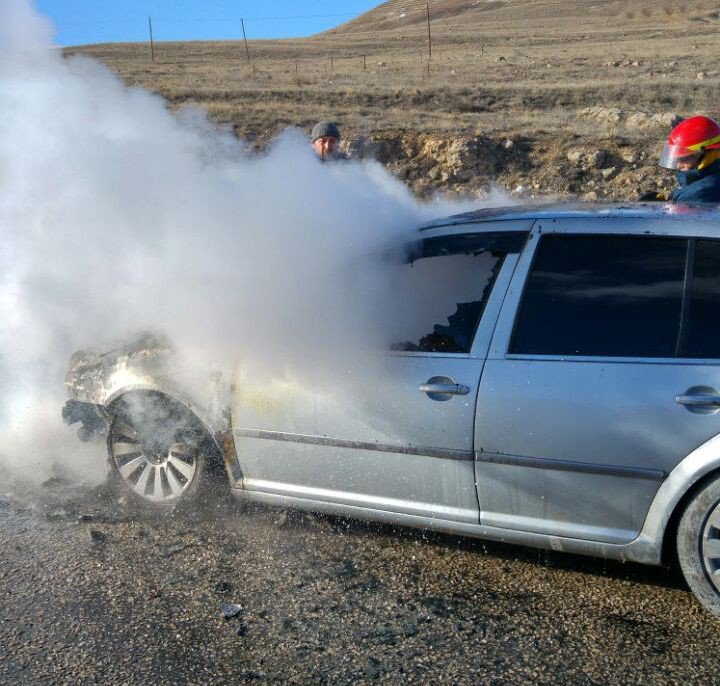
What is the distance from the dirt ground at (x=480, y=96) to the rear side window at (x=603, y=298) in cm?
1064

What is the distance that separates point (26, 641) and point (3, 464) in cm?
209

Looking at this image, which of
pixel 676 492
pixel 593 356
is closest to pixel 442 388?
pixel 593 356

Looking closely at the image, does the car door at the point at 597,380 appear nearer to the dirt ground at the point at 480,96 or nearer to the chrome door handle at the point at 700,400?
the chrome door handle at the point at 700,400

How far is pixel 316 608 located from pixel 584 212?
204 centimetres

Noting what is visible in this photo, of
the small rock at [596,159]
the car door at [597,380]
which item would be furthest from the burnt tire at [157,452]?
the small rock at [596,159]

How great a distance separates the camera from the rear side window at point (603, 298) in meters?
3.21

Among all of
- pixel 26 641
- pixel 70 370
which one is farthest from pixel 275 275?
pixel 26 641

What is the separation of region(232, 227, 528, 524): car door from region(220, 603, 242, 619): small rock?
599 millimetres

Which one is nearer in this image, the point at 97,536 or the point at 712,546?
the point at 712,546

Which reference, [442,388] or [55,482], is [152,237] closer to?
[55,482]

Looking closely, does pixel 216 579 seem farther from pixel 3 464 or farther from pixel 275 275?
pixel 3 464

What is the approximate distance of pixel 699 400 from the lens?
3002 millimetres

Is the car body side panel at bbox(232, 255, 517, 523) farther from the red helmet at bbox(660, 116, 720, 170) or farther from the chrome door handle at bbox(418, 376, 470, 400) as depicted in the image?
the red helmet at bbox(660, 116, 720, 170)

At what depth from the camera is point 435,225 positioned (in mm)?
3918
